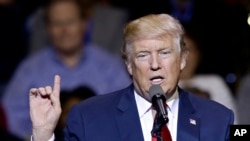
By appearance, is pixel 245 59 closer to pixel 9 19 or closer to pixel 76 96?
pixel 76 96

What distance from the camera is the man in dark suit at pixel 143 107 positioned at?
8.63 feet

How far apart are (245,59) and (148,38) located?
2.08 meters

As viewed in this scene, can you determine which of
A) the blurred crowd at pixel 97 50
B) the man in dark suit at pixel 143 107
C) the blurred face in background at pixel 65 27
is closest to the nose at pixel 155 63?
the man in dark suit at pixel 143 107

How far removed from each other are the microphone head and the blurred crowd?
1.77m

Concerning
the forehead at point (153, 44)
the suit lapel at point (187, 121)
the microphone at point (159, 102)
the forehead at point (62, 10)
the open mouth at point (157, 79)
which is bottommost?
the suit lapel at point (187, 121)

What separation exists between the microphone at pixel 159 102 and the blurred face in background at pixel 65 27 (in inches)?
84.5

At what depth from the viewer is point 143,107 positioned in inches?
108

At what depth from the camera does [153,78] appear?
2.62 metres

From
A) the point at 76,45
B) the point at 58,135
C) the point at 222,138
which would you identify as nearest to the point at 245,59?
the point at 76,45

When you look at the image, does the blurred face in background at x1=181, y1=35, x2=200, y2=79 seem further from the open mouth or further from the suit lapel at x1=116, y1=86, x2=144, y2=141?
the open mouth

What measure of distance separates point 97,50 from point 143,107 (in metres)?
2.03

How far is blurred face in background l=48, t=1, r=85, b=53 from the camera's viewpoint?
466 cm

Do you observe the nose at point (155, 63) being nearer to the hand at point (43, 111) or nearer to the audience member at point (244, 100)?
the hand at point (43, 111)

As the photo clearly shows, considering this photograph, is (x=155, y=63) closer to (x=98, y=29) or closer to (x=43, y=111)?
(x=43, y=111)
